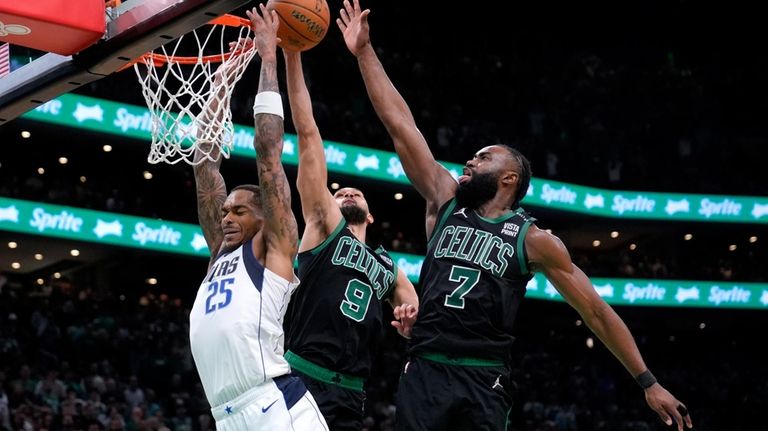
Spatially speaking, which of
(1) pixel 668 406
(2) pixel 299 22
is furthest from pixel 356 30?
(1) pixel 668 406

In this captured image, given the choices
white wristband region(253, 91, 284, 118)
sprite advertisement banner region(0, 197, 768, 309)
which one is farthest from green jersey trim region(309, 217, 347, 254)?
sprite advertisement banner region(0, 197, 768, 309)

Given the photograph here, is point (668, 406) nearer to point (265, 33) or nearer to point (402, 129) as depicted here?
point (402, 129)

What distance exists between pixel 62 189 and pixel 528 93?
11.2m

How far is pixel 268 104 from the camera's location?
4.96 m

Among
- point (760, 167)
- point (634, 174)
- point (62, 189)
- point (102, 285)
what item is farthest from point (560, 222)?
point (62, 189)

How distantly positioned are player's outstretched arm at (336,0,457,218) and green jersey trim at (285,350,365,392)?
92 cm

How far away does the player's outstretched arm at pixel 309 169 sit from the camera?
5.76 m

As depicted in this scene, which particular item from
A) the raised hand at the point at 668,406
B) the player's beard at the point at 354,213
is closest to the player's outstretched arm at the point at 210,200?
the player's beard at the point at 354,213

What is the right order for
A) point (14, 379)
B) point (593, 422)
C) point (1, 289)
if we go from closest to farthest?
point (14, 379), point (1, 289), point (593, 422)

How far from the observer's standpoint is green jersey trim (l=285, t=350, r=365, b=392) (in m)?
5.50

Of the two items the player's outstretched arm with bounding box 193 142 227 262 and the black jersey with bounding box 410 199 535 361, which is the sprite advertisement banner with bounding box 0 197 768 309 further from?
the black jersey with bounding box 410 199 535 361

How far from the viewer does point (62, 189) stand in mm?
18312

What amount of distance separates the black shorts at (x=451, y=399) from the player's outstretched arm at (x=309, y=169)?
95 centimetres

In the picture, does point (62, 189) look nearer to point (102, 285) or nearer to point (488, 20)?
point (102, 285)
